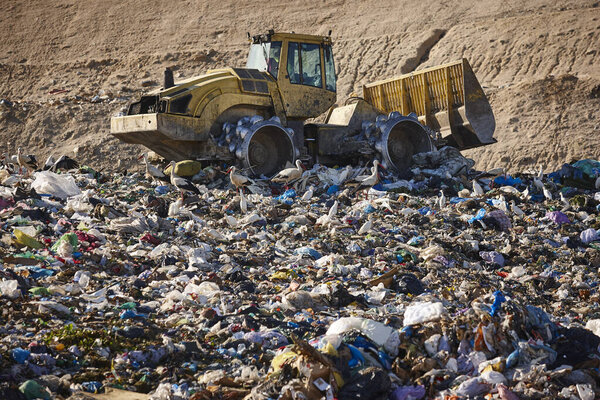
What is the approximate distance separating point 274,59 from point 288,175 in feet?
6.56

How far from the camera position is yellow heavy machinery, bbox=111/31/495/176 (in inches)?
347

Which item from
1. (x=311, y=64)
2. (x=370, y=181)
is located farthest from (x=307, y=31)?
(x=370, y=181)

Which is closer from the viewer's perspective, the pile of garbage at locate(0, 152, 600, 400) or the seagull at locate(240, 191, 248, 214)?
the pile of garbage at locate(0, 152, 600, 400)

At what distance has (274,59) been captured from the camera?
9.77 metres

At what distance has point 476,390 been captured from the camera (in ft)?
10.2

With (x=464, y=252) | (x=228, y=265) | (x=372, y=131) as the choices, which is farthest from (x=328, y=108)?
(x=228, y=265)

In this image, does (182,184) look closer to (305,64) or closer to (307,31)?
(305,64)

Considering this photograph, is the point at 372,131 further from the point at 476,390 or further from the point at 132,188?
the point at 476,390

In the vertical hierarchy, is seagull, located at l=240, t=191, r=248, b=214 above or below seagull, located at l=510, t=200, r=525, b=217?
above

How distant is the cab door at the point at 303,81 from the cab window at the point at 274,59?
0.06 meters

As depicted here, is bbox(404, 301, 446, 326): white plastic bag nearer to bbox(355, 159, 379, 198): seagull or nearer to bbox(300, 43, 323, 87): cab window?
bbox(355, 159, 379, 198): seagull

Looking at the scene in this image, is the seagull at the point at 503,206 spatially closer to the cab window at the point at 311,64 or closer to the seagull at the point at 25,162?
the cab window at the point at 311,64

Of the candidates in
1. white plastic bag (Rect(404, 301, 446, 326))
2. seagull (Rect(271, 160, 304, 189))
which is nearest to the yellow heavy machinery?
Result: seagull (Rect(271, 160, 304, 189))

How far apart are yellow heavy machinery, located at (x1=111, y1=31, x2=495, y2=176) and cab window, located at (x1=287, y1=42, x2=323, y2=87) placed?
14 mm
